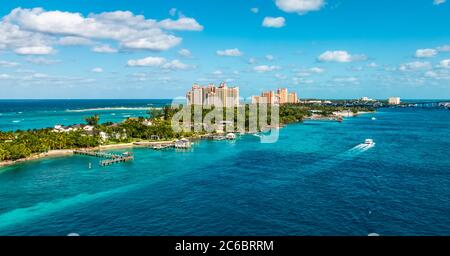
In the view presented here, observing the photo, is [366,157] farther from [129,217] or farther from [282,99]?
→ [282,99]

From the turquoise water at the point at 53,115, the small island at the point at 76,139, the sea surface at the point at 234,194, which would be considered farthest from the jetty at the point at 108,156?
the turquoise water at the point at 53,115

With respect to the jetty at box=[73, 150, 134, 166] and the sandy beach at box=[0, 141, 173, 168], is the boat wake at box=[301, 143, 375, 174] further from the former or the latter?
the sandy beach at box=[0, 141, 173, 168]

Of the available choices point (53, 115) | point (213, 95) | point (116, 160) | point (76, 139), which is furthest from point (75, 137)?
point (53, 115)

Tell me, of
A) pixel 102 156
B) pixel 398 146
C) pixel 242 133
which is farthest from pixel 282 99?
pixel 102 156

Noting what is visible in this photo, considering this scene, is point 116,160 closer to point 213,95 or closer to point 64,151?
point 64,151

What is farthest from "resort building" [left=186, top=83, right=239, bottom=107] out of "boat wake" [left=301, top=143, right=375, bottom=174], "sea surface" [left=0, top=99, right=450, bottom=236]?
"sea surface" [left=0, top=99, right=450, bottom=236]

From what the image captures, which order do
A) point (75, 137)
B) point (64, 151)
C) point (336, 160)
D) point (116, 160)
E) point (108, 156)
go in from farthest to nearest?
point (75, 137), point (64, 151), point (108, 156), point (116, 160), point (336, 160)
